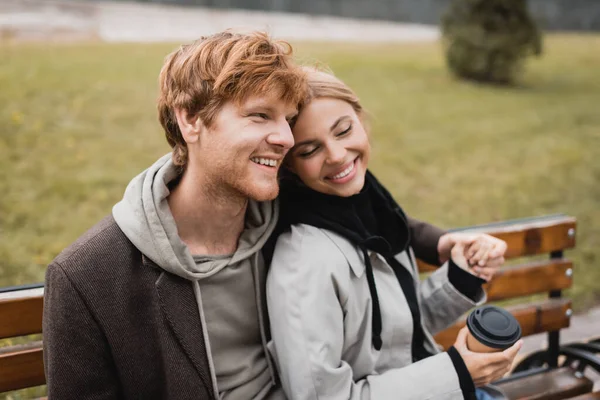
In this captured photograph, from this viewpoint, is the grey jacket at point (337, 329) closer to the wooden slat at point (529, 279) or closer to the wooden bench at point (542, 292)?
the wooden bench at point (542, 292)

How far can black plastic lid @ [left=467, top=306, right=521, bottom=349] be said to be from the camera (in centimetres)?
203

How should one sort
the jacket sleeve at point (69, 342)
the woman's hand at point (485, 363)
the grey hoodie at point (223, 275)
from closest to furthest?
the jacket sleeve at point (69, 342)
the grey hoodie at point (223, 275)
the woman's hand at point (485, 363)

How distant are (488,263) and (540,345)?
2.23 m

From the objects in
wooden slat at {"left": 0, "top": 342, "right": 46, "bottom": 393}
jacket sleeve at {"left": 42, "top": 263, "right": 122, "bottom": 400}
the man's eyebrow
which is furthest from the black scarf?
wooden slat at {"left": 0, "top": 342, "right": 46, "bottom": 393}

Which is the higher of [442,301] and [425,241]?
[425,241]

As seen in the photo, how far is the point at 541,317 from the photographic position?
315 cm

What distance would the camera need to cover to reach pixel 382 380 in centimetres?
204

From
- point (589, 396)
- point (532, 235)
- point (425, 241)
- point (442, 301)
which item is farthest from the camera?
point (532, 235)

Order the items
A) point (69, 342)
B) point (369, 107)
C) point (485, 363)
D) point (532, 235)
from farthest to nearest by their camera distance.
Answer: point (369, 107) → point (532, 235) → point (485, 363) → point (69, 342)

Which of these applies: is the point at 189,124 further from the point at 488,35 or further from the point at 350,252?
the point at 488,35

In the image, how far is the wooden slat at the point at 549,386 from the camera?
284 cm

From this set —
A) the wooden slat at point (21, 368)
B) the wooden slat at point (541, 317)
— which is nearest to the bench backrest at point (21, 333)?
the wooden slat at point (21, 368)

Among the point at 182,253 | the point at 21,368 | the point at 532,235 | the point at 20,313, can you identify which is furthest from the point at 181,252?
the point at 532,235

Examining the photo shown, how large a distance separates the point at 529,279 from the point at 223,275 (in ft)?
5.76
